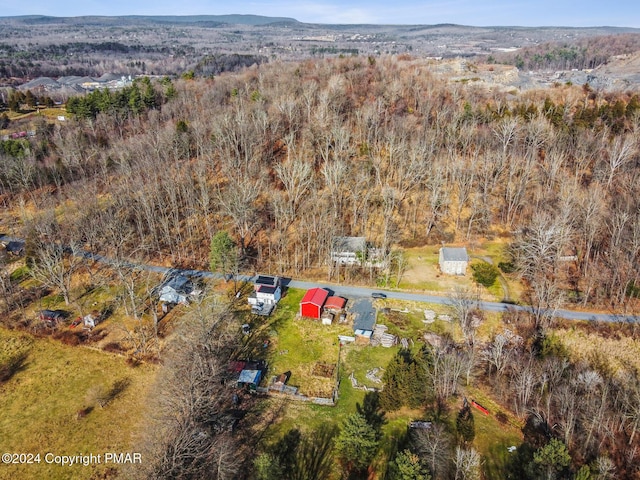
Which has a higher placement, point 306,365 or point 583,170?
point 583,170

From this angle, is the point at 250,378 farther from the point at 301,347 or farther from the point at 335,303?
the point at 335,303

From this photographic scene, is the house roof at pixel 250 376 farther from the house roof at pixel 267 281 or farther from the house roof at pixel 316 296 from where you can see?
the house roof at pixel 267 281

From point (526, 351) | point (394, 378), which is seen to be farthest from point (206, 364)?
point (526, 351)

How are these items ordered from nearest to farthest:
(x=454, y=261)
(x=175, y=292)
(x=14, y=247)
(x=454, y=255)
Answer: (x=175, y=292)
(x=454, y=261)
(x=454, y=255)
(x=14, y=247)

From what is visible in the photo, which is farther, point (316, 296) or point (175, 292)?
point (175, 292)

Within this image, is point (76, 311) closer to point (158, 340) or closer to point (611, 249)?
point (158, 340)

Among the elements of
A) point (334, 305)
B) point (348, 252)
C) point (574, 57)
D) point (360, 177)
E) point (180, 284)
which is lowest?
point (334, 305)

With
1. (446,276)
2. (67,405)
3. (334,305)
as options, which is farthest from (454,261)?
(67,405)
